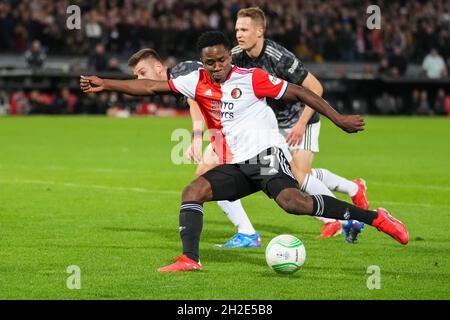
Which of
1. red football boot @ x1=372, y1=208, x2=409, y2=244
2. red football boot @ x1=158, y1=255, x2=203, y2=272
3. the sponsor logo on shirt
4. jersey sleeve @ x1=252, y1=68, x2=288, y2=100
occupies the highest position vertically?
jersey sleeve @ x1=252, y1=68, x2=288, y2=100

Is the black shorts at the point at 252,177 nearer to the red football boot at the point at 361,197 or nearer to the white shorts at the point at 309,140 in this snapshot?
the white shorts at the point at 309,140

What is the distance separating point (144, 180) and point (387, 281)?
9091 millimetres

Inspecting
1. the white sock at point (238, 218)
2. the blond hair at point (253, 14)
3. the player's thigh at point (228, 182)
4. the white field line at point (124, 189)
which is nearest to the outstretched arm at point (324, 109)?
the player's thigh at point (228, 182)

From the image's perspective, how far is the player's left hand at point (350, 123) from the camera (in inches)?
341

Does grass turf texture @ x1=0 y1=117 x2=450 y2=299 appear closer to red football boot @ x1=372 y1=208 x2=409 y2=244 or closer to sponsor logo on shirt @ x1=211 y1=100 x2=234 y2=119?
red football boot @ x1=372 y1=208 x2=409 y2=244

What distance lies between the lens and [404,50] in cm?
3891

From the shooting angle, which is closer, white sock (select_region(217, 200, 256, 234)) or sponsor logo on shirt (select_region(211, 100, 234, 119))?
sponsor logo on shirt (select_region(211, 100, 234, 119))

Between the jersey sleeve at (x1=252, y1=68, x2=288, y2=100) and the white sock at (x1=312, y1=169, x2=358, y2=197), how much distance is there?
3.01 metres

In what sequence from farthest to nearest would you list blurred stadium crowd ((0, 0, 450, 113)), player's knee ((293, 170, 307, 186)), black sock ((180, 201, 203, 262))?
blurred stadium crowd ((0, 0, 450, 113)) → player's knee ((293, 170, 307, 186)) → black sock ((180, 201, 203, 262))

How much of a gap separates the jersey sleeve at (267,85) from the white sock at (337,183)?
301 centimetres

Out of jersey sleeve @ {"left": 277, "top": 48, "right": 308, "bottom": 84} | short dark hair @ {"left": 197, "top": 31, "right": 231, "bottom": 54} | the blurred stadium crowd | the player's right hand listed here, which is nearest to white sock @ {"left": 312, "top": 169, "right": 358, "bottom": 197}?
jersey sleeve @ {"left": 277, "top": 48, "right": 308, "bottom": 84}

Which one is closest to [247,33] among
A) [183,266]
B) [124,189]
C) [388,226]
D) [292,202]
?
[292,202]

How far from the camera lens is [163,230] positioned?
11672 millimetres

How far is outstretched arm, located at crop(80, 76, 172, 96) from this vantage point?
8812mm
